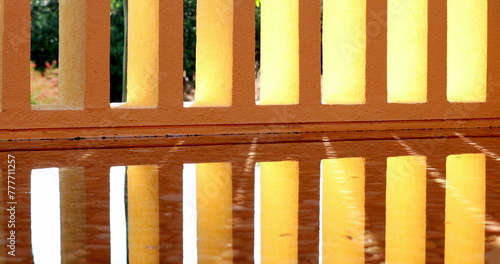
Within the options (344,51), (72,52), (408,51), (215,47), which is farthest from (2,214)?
(408,51)

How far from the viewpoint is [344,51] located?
29.1 ft

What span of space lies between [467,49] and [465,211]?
655 cm

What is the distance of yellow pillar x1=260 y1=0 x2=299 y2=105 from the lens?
855cm

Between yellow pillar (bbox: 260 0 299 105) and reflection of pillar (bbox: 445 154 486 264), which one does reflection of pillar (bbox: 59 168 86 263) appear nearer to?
reflection of pillar (bbox: 445 154 486 264)

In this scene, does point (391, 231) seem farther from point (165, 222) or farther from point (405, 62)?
point (405, 62)

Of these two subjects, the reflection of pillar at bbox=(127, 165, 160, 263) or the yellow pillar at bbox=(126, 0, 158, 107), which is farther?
the yellow pillar at bbox=(126, 0, 158, 107)

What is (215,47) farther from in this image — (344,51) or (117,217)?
(117,217)

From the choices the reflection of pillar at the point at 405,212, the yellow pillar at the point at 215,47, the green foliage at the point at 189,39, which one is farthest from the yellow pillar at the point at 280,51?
the green foliage at the point at 189,39

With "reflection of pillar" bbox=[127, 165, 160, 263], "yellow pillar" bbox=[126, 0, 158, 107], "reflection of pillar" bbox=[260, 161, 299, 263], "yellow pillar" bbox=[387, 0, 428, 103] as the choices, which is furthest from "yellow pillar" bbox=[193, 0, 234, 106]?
"reflection of pillar" bbox=[127, 165, 160, 263]

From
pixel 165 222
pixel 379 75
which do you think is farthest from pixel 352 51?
pixel 165 222

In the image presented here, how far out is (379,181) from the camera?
4602 mm

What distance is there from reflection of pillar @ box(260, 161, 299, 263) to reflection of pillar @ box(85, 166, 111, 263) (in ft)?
1.73

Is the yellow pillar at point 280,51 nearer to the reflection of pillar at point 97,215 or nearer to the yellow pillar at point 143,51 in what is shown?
the yellow pillar at point 143,51

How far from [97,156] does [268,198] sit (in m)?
2.40
